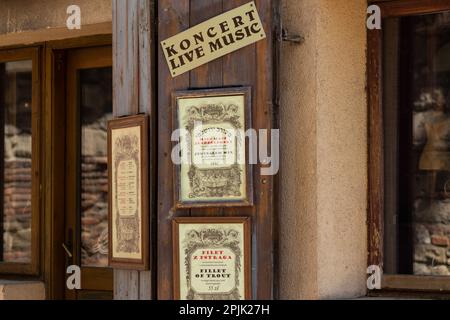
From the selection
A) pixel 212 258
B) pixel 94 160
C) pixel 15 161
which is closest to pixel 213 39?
pixel 212 258

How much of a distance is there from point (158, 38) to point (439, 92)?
4.81 feet

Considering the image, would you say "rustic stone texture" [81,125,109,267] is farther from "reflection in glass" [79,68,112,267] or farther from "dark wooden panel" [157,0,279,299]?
"dark wooden panel" [157,0,279,299]

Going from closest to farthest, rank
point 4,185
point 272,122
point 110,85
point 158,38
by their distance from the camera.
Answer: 1. point 272,122
2. point 158,38
3. point 110,85
4. point 4,185

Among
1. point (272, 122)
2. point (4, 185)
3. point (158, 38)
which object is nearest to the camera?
point (272, 122)

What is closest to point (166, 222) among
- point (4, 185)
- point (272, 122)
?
point (272, 122)

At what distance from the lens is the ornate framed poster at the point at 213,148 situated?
5.34 m

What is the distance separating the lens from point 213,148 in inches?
213

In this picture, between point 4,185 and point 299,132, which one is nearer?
point 299,132

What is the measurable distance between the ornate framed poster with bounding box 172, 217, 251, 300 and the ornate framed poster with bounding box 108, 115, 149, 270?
0.79 ft

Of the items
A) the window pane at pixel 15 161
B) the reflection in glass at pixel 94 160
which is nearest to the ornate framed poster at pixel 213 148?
the reflection in glass at pixel 94 160

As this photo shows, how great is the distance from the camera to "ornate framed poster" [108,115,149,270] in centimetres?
563

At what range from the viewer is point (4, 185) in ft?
25.7

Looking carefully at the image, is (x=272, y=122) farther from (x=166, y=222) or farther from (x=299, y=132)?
(x=166, y=222)
